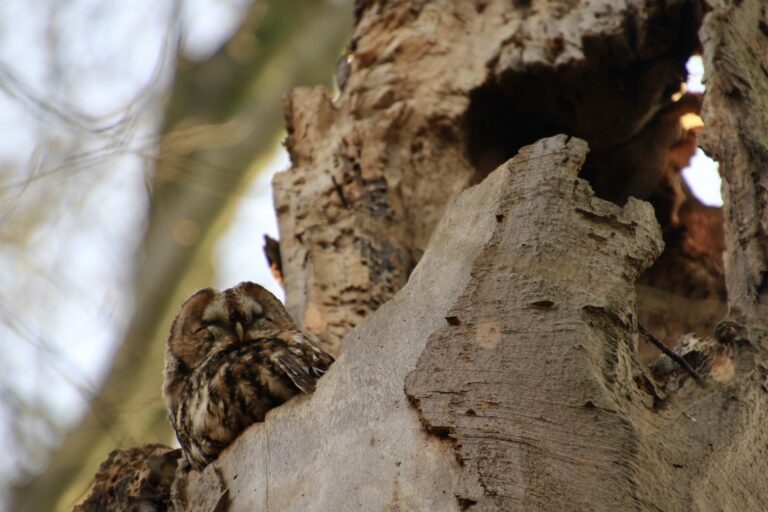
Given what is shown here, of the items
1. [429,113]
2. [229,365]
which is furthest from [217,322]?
[429,113]

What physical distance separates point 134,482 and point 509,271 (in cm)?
131

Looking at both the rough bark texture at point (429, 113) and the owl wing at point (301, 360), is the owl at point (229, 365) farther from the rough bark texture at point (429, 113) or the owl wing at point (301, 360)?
the rough bark texture at point (429, 113)

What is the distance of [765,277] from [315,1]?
135 inches

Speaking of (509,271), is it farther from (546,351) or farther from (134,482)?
(134,482)

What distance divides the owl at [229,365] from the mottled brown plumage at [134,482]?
101 mm

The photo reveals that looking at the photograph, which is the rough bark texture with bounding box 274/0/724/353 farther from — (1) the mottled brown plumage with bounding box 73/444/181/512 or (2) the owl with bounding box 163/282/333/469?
(1) the mottled brown plumage with bounding box 73/444/181/512

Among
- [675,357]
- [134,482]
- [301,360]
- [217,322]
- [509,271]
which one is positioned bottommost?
[675,357]

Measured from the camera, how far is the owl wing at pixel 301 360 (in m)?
2.63

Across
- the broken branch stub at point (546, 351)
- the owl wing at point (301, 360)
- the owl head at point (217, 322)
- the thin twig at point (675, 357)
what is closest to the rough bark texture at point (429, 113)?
the owl head at point (217, 322)

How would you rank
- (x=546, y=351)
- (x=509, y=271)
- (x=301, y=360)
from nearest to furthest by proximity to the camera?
(x=546, y=351) → (x=509, y=271) → (x=301, y=360)

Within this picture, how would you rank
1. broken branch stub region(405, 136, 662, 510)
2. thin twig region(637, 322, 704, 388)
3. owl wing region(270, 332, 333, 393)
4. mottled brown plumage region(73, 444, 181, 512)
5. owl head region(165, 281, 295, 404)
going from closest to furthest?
broken branch stub region(405, 136, 662, 510)
thin twig region(637, 322, 704, 388)
owl wing region(270, 332, 333, 393)
mottled brown plumage region(73, 444, 181, 512)
owl head region(165, 281, 295, 404)

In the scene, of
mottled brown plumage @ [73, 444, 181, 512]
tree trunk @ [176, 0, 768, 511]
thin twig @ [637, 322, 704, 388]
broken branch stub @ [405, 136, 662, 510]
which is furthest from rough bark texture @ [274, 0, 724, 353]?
thin twig @ [637, 322, 704, 388]

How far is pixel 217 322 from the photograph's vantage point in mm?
3377

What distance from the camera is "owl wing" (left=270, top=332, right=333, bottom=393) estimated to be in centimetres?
263
